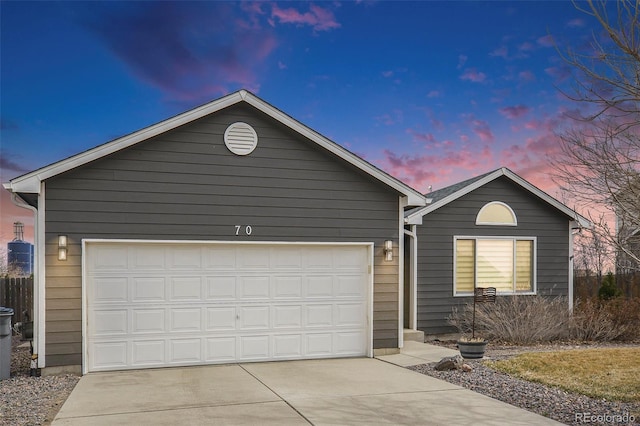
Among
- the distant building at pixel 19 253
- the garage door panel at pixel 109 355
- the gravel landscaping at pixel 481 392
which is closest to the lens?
the gravel landscaping at pixel 481 392

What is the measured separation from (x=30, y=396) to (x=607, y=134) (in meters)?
7.71

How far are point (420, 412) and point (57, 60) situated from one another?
11940 mm

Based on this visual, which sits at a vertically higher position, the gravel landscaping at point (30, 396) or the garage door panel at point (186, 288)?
the garage door panel at point (186, 288)

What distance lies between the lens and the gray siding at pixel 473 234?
13.9m

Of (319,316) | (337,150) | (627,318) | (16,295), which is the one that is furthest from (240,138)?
(627,318)

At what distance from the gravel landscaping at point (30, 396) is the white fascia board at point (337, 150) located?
5.39 meters

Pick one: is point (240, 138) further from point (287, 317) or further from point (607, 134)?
point (607, 134)

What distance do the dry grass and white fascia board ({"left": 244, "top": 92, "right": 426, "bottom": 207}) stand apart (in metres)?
3.39

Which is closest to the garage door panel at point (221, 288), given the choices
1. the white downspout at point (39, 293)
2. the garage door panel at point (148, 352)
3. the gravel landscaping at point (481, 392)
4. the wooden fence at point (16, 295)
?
the garage door panel at point (148, 352)

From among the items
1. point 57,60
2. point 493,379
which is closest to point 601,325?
point 493,379

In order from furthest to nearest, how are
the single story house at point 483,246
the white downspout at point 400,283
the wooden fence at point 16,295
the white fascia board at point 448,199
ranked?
the wooden fence at point 16,295, the single story house at point 483,246, the white fascia board at point 448,199, the white downspout at point 400,283

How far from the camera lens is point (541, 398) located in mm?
7469

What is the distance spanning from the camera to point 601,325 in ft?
43.9

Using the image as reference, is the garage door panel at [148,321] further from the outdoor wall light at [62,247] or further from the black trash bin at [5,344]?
the black trash bin at [5,344]
